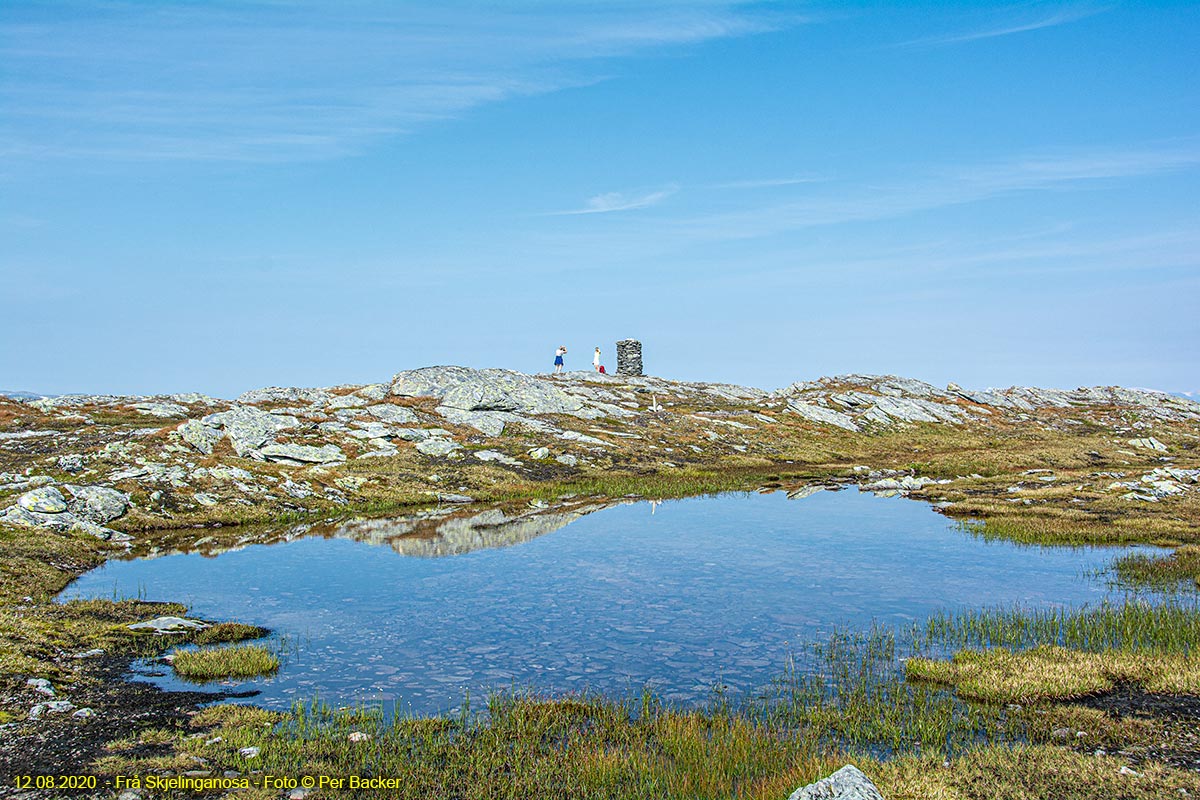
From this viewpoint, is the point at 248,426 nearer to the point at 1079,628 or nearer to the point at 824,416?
the point at 1079,628

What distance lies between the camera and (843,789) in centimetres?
1177

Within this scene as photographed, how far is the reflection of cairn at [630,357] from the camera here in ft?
457

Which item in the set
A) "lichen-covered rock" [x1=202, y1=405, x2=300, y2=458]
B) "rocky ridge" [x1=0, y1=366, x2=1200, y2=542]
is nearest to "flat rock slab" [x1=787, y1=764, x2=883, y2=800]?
"rocky ridge" [x1=0, y1=366, x2=1200, y2=542]

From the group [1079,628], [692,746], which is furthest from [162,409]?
[1079,628]

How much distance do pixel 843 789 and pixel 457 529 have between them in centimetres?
3528

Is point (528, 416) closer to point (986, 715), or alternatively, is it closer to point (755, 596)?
point (755, 596)

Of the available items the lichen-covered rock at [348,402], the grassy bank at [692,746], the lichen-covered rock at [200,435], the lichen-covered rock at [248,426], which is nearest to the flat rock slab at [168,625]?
the grassy bank at [692,746]

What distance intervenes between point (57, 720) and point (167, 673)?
412 centimetres

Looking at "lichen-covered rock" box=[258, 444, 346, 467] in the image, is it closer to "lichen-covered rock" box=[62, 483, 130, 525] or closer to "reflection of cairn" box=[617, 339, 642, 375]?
"lichen-covered rock" box=[62, 483, 130, 525]

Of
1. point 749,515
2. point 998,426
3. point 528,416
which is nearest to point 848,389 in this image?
point 998,426

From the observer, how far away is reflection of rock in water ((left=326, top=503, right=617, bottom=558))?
132 ft

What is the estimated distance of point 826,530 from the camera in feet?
145

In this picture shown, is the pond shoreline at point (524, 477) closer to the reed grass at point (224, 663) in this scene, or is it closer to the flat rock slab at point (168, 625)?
the flat rock slab at point (168, 625)

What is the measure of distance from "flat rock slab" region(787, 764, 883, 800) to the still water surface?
24.7 ft
